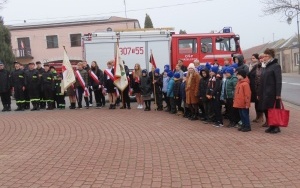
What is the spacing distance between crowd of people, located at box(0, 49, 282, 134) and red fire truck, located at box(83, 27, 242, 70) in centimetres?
200

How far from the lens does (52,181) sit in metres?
5.29

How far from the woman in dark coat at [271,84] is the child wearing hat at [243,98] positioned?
36 cm

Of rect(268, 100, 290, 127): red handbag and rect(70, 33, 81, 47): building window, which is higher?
rect(70, 33, 81, 47): building window

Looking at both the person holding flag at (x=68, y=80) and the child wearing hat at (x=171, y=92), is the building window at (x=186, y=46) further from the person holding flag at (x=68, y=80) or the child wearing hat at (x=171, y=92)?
the person holding flag at (x=68, y=80)

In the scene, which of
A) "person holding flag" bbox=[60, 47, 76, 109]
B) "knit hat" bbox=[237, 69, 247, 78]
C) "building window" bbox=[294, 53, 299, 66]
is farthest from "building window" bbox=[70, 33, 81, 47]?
"knit hat" bbox=[237, 69, 247, 78]

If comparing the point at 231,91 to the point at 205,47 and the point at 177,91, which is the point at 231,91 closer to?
the point at 177,91

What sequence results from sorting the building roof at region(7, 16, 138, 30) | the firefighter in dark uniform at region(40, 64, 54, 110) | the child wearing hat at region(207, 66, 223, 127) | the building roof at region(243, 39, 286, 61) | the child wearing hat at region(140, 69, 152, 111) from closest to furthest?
the child wearing hat at region(207, 66, 223, 127)
the child wearing hat at region(140, 69, 152, 111)
the firefighter in dark uniform at region(40, 64, 54, 110)
the building roof at region(7, 16, 138, 30)
the building roof at region(243, 39, 286, 61)

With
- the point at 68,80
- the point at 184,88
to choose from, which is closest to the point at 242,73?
the point at 184,88

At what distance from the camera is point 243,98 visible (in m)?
8.58

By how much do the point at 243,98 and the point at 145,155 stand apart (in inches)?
124

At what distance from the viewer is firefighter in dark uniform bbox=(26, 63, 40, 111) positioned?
13.6m

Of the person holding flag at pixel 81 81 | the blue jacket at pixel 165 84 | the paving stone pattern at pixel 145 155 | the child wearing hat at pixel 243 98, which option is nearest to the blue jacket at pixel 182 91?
the blue jacket at pixel 165 84

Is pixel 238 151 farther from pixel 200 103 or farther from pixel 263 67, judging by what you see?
pixel 200 103

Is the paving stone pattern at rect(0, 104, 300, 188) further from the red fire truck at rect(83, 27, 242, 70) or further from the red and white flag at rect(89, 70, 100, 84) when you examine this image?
the red fire truck at rect(83, 27, 242, 70)
